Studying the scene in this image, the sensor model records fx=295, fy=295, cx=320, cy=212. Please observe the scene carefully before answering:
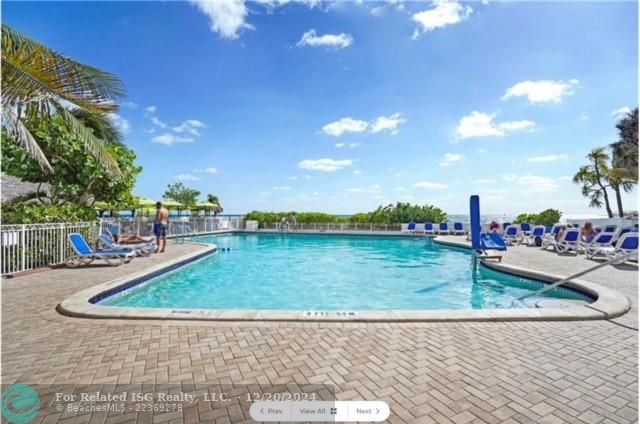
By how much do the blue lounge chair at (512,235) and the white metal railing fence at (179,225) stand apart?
58.1 ft

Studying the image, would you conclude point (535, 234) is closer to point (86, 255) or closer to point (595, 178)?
point (595, 178)

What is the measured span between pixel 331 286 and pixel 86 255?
6.29m

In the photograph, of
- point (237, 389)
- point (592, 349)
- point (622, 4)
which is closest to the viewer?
point (237, 389)

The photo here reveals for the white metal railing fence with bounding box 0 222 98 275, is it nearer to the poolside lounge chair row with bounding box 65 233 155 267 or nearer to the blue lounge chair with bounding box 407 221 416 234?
the poolside lounge chair row with bounding box 65 233 155 267

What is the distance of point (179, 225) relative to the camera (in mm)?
17766

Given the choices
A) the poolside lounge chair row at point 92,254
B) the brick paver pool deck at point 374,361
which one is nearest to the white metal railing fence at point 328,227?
the poolside lounge chair row at point 92,254

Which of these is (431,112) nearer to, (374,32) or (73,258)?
(374,32)

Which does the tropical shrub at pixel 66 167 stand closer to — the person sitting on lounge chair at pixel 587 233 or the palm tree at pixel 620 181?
the person sitting on lounge chair at pixel 587 233

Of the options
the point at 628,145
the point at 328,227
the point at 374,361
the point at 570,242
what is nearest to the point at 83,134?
the point at 374,361

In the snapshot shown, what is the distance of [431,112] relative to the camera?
13.7m

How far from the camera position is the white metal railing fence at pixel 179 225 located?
1162 cm

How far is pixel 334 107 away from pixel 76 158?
11.8 metres

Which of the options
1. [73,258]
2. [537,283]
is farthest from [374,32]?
[73,258]

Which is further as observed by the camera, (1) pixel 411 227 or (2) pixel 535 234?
(1) pixel 411 227
